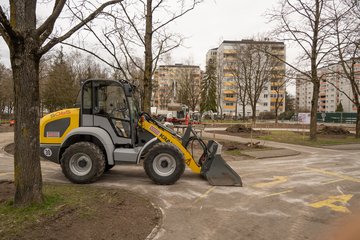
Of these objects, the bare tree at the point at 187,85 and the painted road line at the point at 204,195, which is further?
the bare tree at the point at 187,85

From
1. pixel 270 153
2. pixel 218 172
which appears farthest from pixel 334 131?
pixel 218 172

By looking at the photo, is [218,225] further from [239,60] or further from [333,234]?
[239,60]

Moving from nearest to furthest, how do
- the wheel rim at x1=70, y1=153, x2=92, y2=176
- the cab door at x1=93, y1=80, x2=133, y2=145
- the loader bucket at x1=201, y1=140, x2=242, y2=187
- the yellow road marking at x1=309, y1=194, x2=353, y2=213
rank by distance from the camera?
the yellow road marking at x1=309, y1=194, x2=353, y2=213, the wheel rim at x1=70, y1=153, x2=92, y2=176, the loader bucket at x1=201, y1=140, x2=242, y2=187, the cab door at x1=93, y1=80, x2=133, y2=145

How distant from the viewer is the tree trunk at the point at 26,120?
193 inches

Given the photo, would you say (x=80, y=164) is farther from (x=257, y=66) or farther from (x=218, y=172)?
(x=257, y=66)

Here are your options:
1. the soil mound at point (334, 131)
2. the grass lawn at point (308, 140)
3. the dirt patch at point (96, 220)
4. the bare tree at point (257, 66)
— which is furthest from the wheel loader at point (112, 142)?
the bare tree at point (257, 66)

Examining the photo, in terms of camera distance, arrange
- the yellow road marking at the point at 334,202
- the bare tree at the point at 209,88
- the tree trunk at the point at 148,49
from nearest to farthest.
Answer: the yellow road marking at the point at 334,202, the tree trunk at the point at 148,49, the bare tree at the point at 209,88

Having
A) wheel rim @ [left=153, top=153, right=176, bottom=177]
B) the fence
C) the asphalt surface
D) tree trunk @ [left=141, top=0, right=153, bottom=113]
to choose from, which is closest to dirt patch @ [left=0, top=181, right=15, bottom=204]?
the asphalt surface

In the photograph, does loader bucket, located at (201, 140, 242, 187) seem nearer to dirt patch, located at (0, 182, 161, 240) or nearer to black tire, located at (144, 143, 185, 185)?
black tire, located at (144, 143, 185, 185)

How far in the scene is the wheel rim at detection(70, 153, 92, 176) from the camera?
786 centimetres

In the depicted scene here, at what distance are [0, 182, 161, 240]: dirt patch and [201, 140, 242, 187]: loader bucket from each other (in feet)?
7.83

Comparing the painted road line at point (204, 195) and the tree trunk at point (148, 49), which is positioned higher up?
the tree trunk at point (148, 49)

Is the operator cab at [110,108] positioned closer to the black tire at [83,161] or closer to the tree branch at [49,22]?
the black tire at [83,161]

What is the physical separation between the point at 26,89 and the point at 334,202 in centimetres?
686
